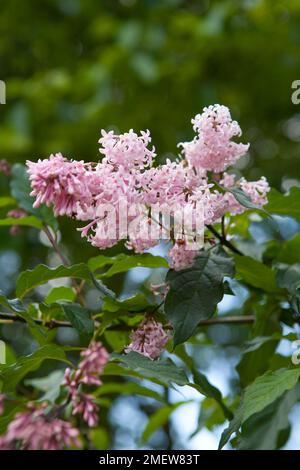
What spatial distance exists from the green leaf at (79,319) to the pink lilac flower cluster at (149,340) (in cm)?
6

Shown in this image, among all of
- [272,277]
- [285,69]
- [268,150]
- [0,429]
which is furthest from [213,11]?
[0,429]

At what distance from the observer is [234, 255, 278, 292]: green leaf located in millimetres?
1133

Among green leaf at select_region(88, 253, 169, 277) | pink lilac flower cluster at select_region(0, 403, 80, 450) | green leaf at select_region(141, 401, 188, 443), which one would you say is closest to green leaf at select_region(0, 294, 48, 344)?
green leaf at select_region(88, 253, 169, 277)

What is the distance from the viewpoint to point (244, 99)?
345cm

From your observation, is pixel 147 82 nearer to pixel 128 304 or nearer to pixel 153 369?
pixel 128 304

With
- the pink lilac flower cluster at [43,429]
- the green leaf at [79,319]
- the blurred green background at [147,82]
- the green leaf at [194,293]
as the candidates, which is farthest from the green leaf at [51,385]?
the blurred green background at [147,82]

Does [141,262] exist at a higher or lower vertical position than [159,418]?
higher

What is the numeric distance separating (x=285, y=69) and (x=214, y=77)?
1.14 feet

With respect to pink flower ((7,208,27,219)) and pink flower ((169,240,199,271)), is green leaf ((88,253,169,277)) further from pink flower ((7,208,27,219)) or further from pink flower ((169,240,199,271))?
pink flower ((7,208,27,219))

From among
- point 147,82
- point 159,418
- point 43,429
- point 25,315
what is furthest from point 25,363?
point 147,82

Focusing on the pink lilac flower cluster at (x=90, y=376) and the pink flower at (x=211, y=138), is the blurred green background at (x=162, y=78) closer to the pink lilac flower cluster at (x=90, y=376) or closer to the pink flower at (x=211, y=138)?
the pink flower at (x=211, y=138)

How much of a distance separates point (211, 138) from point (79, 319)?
30 cm

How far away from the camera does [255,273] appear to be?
1.16m

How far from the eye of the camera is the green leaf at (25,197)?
4.38 ft
